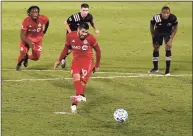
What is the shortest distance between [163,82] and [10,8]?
24.0 m

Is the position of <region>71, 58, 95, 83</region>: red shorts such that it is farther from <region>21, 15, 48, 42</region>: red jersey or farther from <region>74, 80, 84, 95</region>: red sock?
<region>21, 15, 48, 42</region>: red jersey

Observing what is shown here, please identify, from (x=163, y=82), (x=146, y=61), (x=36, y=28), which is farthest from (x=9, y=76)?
(x=146, y=61)

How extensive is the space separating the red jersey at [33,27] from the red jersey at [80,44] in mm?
4798

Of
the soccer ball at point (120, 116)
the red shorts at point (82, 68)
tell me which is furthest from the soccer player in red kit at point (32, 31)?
the soccer ball at point (120, 116)

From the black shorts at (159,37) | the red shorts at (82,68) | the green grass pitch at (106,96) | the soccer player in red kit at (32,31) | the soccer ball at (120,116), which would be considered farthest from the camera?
the black shorts at (159,37)

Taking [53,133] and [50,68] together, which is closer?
[53,133]

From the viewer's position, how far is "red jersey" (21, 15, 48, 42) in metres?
17.2

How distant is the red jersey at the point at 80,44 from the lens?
41.0ft

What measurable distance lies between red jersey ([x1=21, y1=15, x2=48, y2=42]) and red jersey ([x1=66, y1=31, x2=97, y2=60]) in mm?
4798

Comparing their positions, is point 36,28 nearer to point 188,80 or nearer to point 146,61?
point 188,80

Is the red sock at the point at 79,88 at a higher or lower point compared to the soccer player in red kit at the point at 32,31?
lower

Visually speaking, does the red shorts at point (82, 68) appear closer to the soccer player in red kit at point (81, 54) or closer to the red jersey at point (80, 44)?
the soccer player in red kit at point (81, 54)

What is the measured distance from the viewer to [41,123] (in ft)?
36.1

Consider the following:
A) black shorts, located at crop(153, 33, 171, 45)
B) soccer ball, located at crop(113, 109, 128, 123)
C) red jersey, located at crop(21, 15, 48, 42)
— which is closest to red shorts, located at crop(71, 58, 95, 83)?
soccer ball, located at crop(113, 109, 128, 123)
